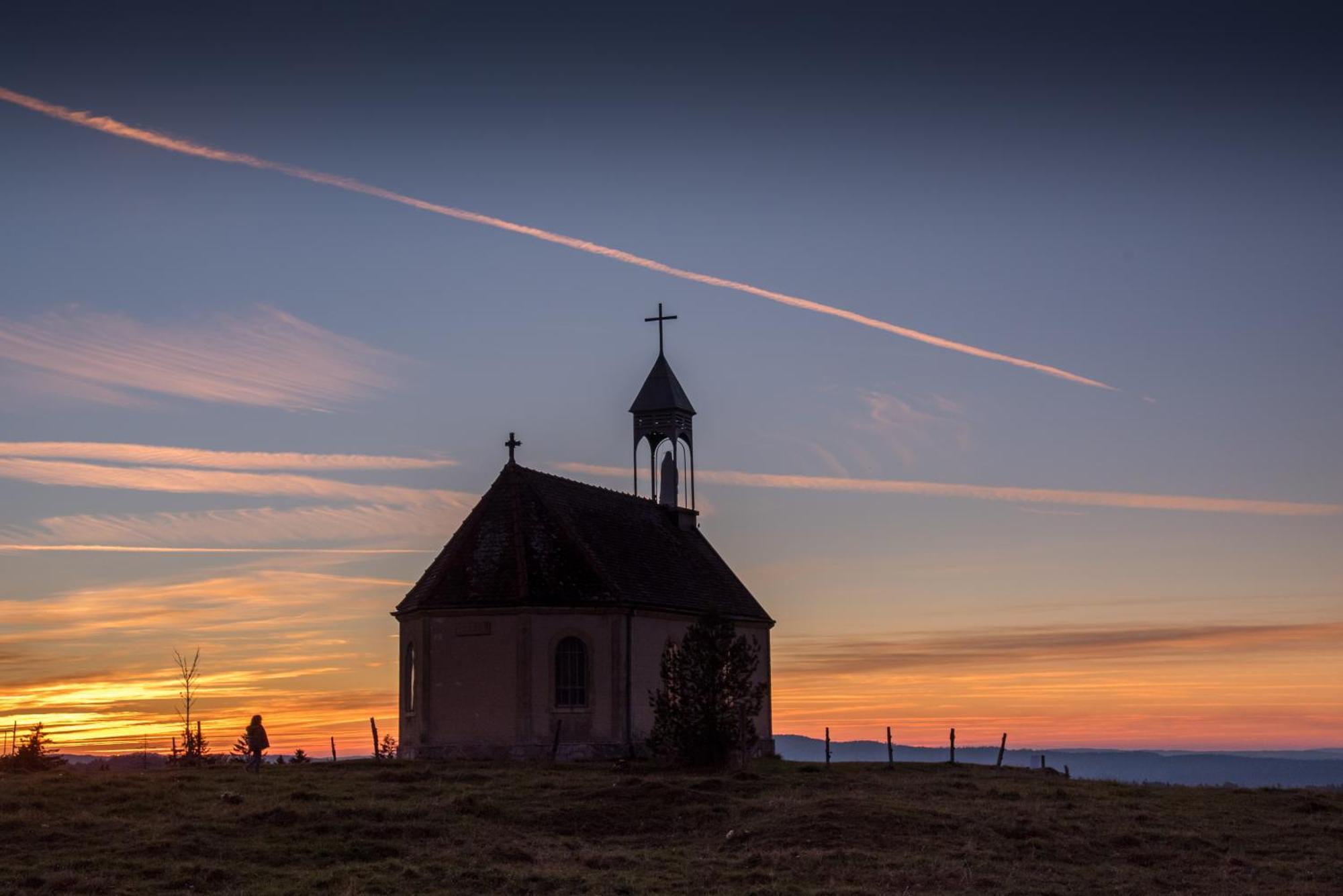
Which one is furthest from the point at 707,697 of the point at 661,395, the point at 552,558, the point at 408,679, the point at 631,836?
the point at 661,395

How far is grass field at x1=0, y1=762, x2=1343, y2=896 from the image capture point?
27.9m

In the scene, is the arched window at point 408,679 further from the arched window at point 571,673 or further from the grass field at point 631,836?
the grass field at point 631,836

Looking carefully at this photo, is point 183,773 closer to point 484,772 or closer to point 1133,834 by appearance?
point 484,772

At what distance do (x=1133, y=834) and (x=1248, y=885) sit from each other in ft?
16.5

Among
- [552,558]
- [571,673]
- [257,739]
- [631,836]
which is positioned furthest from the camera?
[552,558]

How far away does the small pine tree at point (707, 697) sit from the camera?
43.8m

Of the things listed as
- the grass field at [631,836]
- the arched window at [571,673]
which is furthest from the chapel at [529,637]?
the grass field at [631,836]

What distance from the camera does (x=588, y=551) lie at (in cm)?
4978

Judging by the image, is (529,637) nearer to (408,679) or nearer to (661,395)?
(408,679)

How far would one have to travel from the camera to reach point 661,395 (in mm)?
60250

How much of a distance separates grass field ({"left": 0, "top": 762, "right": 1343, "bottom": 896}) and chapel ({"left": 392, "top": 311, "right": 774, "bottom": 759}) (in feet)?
16.5

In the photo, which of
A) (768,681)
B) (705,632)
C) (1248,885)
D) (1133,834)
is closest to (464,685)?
(705,632)

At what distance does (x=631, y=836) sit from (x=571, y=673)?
14960 millimetres

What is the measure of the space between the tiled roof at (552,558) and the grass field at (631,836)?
7.48 metres
